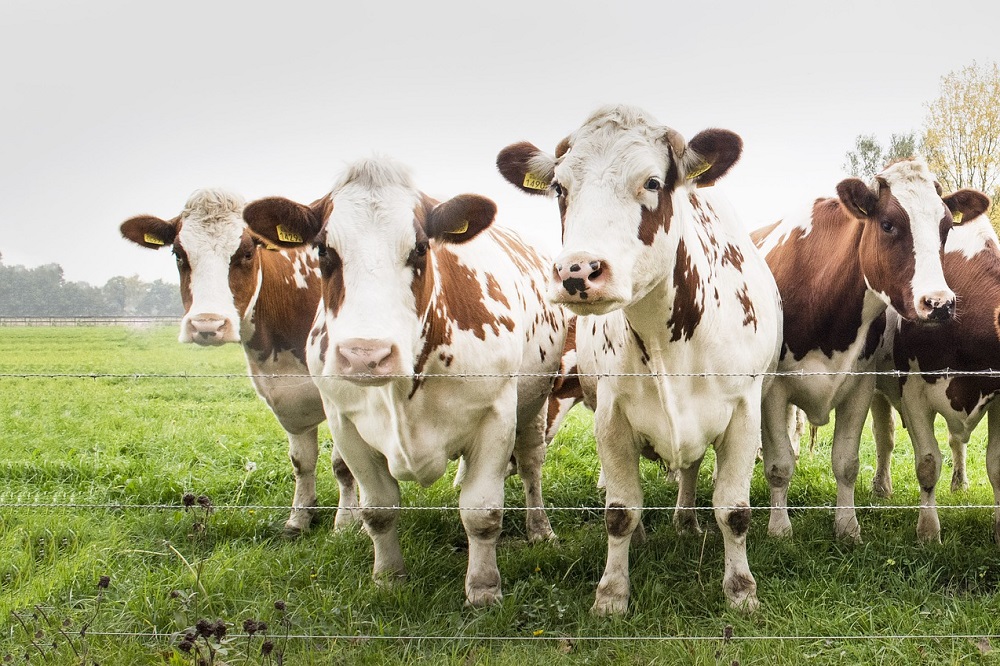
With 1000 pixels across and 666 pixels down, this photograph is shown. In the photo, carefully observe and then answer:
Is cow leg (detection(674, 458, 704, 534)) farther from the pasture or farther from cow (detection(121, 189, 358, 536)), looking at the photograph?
cow (detection(121, 189, 358, 536))

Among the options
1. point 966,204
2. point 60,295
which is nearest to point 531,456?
point 966,204

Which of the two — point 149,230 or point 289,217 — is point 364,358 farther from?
point 149,230

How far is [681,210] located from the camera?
342cm

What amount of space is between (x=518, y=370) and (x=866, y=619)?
6.68 feet

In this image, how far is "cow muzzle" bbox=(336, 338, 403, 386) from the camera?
2.98m

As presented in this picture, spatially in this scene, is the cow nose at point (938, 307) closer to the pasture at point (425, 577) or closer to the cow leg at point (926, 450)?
the cow leg at point (926, 450)

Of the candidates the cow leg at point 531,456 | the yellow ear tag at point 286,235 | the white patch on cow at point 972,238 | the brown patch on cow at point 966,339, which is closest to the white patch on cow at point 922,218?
the brown patch on cow at point 966,339

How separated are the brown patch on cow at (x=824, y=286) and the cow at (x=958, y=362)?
17.1 inches

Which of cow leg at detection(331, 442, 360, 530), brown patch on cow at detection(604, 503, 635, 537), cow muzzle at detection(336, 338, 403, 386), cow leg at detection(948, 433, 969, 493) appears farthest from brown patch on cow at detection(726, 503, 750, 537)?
cow leg at detection(948, 433, 969, 493)

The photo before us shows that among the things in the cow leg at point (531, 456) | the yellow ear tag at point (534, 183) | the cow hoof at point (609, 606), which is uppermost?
the yellow ear tag at point (534, 183)

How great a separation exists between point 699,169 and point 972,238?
8.93ft

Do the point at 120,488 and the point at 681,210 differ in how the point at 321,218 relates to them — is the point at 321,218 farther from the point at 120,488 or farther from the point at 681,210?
the point at 120,488

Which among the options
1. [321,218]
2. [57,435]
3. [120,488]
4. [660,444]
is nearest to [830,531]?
[660,444]

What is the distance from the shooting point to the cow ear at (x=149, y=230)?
15.4ft
